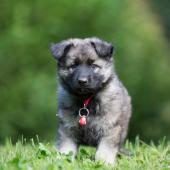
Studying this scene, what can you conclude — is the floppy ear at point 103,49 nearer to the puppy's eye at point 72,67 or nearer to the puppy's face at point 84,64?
the puppy's face at point 84,64

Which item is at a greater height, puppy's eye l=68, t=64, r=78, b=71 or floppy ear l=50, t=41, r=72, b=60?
floppy ear l=50, t=41, r=72, b=60

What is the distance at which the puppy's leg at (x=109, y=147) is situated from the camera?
8938 mm

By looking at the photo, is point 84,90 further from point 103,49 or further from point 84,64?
point 103,49

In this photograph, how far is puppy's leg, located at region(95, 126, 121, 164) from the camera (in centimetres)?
894

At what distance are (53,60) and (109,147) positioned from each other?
1584 centimetres

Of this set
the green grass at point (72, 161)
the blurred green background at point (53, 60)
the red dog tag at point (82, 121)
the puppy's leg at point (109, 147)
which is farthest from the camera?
the blurred green background at point (53, 60)

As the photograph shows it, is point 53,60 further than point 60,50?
Yes

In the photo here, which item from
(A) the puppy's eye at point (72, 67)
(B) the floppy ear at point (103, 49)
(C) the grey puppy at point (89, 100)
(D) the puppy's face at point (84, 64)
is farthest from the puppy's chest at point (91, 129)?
(B) the floppy ear at point (103, 49)

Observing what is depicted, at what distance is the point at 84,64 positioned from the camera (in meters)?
9.28

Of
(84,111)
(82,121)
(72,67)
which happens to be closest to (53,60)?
(72,67)

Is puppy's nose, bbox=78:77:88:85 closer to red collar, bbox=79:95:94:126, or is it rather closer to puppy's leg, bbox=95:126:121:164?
red collar, bbox=79:95:94:126

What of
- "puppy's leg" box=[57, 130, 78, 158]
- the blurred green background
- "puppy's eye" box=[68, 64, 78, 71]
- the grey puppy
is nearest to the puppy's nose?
the grey puppy

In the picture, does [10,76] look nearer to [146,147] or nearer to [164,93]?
[164,93]

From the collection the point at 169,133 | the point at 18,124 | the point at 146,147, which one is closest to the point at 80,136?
the point at 146,147
